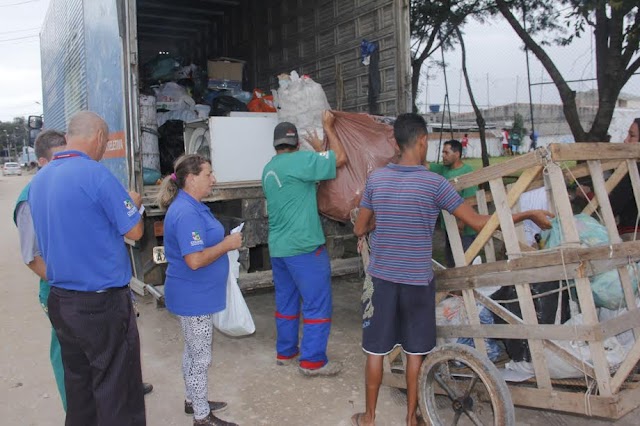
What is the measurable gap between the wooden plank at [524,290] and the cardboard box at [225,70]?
16.9ft

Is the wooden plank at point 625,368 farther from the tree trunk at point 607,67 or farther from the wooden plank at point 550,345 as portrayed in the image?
the tree trunk at point 607,67

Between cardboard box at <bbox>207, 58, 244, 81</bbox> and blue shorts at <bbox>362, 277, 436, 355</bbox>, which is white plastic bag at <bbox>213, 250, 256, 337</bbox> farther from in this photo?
cardboard box at <bbox>207, 58, 244, 81</bbox>

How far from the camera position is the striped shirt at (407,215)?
2.38 meters

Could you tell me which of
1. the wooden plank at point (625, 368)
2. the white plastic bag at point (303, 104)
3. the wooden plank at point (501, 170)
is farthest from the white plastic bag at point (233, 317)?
the wooden plank at point (625, 368)

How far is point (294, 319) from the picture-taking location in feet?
11.8

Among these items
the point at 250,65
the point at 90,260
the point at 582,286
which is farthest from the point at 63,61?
the point at 582,286

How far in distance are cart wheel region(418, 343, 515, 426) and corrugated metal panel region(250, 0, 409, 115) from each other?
2.65m

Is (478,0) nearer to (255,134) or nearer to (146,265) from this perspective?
(255,134)

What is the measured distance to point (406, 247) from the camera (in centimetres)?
244

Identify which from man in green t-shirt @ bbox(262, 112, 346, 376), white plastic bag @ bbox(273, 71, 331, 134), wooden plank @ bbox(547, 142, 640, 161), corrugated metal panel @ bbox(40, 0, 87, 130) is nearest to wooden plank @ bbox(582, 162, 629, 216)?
wooden plank @ bbox(547, 142, 640, 161)

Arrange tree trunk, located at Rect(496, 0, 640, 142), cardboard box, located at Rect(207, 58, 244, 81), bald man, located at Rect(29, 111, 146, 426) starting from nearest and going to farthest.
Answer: bald man, located at Rect(29, 111, 146, 426)
tree trunk, located at Rect(496, 0, 640, 142)
cardboard box, located at Rect(207, 58, 244, 81)

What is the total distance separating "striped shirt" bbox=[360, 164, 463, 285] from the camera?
→ 2.38m

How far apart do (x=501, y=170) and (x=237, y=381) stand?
212 cm

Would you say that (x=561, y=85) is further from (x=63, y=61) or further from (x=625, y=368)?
(x=63, y=61)
